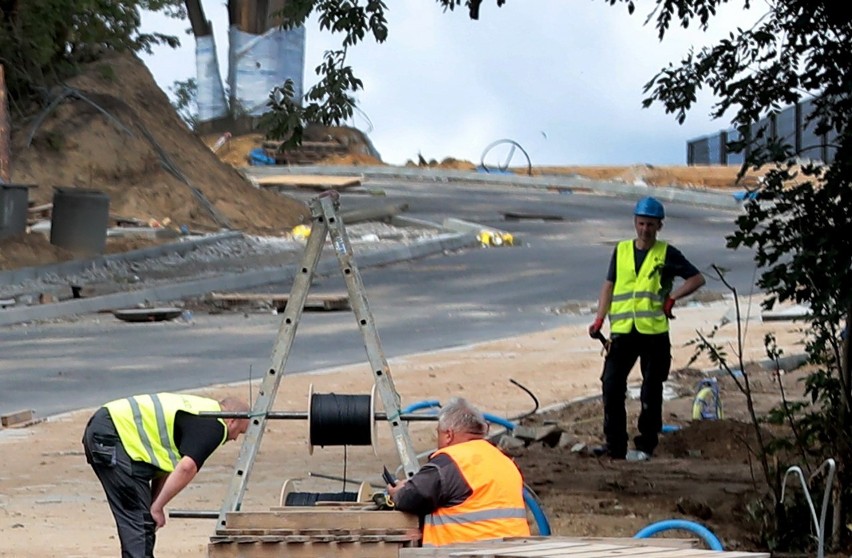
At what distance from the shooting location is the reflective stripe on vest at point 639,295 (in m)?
11.0

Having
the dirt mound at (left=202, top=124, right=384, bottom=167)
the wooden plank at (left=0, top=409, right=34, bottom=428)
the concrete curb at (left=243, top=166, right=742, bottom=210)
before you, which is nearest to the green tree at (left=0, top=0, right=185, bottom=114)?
the concrete curb at (left=243, top=166, right=742, bottom=210)

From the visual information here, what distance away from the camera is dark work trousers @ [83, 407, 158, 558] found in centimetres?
777

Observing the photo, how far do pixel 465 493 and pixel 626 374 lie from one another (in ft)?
16.1

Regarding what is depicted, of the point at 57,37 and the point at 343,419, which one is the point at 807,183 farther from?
the point at 57,37

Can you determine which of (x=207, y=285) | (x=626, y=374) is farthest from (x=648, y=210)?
(x=207, y=285)

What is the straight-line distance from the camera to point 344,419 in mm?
7223

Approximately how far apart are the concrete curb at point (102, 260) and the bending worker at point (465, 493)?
1903 cm

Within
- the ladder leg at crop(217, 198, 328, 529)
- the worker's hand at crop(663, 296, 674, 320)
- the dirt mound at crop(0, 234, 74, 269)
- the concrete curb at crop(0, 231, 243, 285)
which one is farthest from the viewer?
the dirt mound at crop(0, 234, 74, 269)

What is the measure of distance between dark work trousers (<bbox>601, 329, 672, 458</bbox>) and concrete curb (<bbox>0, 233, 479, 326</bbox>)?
29.7ft

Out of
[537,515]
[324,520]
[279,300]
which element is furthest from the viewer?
[279,300]

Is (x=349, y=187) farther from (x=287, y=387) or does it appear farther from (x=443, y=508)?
(x=443, y=508)

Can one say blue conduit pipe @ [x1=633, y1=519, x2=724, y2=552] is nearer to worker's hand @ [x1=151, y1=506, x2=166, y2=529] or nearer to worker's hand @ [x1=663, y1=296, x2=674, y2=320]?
worker's hand @ [x1=151, y1=506, x2=166, y2=529]

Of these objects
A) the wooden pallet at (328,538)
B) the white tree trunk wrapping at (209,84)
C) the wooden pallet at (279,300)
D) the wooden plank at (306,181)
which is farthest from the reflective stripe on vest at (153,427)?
the white tree trunk wrapping at (209,84)

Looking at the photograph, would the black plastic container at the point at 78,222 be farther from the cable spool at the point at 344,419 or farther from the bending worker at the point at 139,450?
the cable spool at the point at 344,419
